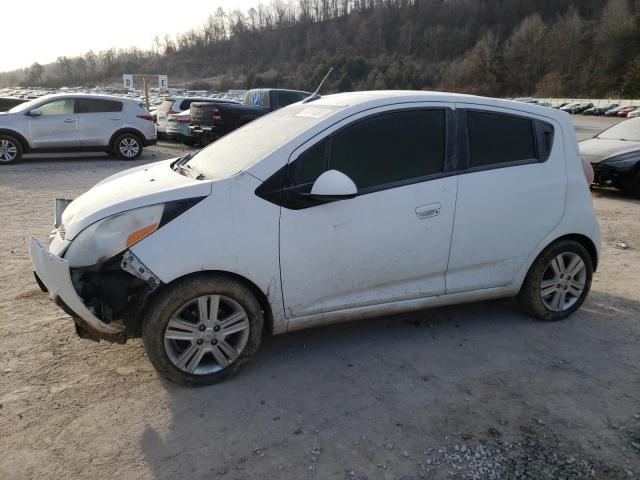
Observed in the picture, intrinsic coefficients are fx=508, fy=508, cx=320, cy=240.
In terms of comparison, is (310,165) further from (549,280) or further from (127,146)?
(127,146)

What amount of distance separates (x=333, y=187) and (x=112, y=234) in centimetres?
133

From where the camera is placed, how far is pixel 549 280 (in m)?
4.08

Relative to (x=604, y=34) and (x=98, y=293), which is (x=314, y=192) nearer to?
(x=98, y=293)

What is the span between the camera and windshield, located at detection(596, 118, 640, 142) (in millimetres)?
9844

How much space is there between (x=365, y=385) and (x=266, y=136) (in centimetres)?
183

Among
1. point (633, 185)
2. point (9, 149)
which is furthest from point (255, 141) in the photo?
point (9, 149)

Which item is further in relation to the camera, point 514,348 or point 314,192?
point 514,348

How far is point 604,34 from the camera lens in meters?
80.9

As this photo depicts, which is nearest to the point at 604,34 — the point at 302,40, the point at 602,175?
the point at 302,40

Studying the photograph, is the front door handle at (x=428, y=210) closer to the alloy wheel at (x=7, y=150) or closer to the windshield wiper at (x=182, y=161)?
the windshield wiper at (x=182, y=161)

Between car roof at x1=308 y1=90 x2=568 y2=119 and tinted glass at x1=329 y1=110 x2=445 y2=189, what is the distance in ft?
0.35

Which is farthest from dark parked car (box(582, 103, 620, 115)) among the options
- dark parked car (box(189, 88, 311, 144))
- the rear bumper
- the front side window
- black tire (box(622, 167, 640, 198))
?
the rear bumper

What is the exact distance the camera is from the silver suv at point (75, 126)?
1226cm

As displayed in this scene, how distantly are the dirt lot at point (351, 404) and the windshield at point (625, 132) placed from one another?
7.02 meters
